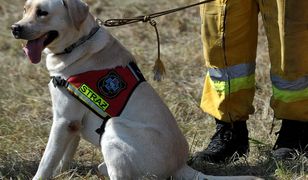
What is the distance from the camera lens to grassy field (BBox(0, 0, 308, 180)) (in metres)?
4.20

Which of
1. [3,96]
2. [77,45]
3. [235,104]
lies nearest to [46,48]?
[77,45]

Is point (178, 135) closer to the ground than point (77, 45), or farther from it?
Result: closer to the ground

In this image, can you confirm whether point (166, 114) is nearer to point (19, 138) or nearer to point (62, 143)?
point (62, 143)

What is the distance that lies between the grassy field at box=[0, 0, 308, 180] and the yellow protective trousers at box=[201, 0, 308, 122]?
33cm

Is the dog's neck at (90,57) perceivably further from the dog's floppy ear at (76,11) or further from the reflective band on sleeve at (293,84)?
the reflective band on sleeve at (293,84)

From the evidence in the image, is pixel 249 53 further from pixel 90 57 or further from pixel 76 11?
pixel 76 11

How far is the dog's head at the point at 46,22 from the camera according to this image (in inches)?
147

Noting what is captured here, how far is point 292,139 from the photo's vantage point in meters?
4.29

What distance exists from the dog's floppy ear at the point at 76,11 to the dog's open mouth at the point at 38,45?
13 cm

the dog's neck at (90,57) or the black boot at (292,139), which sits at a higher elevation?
the dog's neck at (90,57)

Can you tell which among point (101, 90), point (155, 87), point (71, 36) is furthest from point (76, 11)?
point (155, 87)

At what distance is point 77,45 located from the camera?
3.87 m

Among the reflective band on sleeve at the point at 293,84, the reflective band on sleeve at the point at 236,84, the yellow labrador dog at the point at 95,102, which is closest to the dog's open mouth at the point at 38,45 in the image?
the yellow labrador dog at the point at 95,102

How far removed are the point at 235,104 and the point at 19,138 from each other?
59.4 inches
